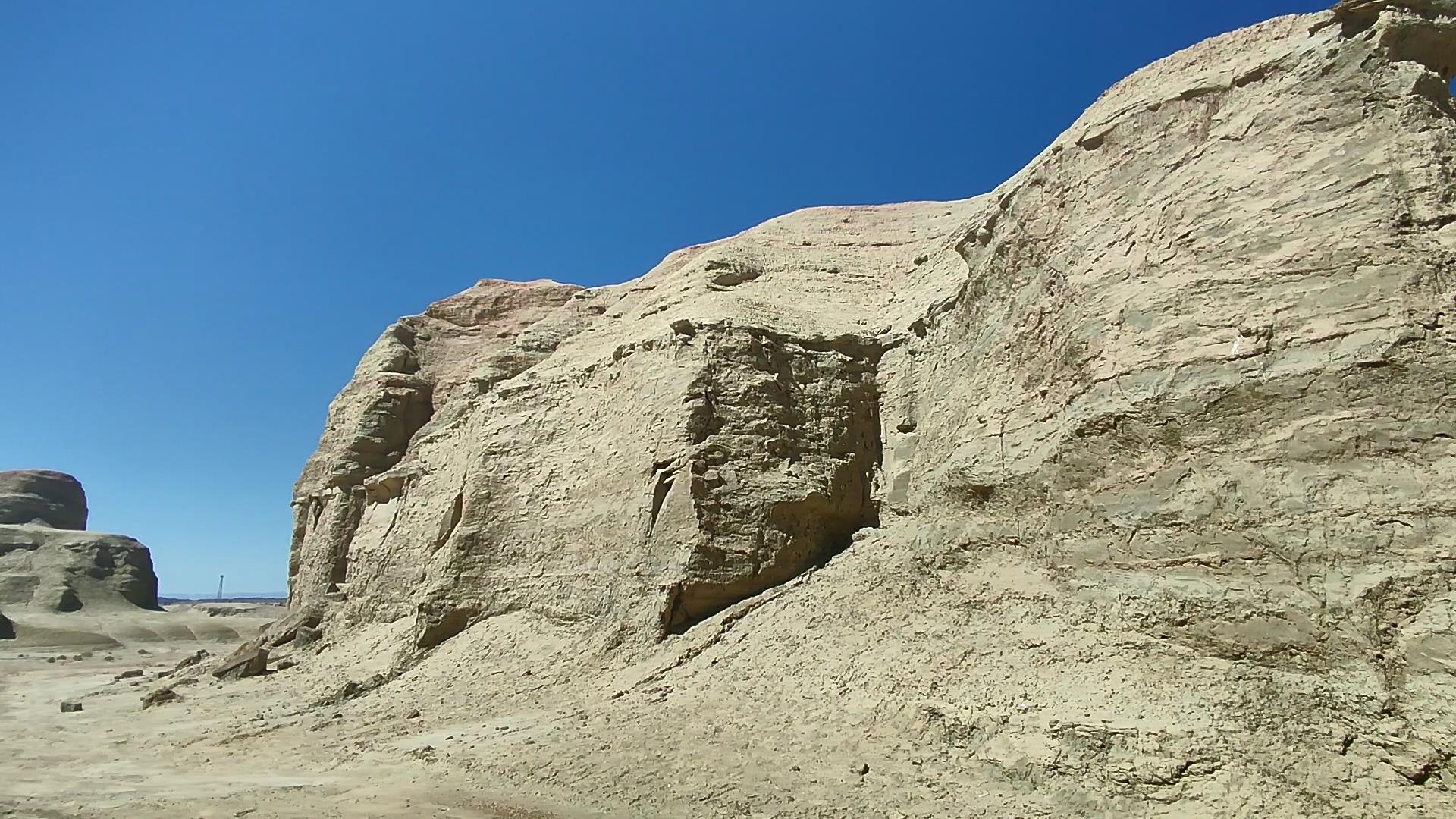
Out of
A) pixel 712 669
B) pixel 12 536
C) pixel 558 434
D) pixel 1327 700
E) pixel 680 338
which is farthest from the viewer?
pixel 12 536

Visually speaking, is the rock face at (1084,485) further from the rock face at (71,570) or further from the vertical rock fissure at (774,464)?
the rock face at (71,570)

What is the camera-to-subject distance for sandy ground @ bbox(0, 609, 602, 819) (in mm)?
7539

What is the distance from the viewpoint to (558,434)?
14.1m

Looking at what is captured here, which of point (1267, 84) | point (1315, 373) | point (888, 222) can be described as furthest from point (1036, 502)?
point (888, 222)

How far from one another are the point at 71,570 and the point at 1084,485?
1963 inches

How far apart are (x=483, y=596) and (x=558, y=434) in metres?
2.65

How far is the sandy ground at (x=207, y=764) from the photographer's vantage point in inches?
297

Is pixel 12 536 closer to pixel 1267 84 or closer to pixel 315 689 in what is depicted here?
pixel 315 689

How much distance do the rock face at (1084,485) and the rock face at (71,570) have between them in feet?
123

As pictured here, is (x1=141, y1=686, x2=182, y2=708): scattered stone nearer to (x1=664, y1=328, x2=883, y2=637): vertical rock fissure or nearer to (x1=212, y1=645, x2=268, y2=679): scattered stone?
(x1=212, y1=645, x2=268, y2=679): scattered stone

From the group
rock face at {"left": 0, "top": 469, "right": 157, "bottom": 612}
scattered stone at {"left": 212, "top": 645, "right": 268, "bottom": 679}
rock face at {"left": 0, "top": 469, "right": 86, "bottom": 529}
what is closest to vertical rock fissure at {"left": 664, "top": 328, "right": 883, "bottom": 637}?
scattered stone at {"left": 212, "top": 645, "right": 268, "bottom": 679}

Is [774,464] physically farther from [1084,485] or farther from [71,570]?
[71,570]

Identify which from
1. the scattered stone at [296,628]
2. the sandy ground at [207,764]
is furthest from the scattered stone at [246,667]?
the scattered stone at [296,628]

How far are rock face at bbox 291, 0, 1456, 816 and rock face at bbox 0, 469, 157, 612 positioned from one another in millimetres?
37597
